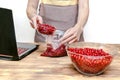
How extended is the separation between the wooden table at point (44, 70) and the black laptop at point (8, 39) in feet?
0.14

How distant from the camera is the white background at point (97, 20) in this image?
2.21 metres

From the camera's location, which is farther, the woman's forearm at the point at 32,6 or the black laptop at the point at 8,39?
the woman's forearm at the point at 32,6

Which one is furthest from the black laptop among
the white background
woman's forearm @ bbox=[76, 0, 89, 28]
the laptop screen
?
the white background

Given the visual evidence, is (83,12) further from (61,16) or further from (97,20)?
(97,20)

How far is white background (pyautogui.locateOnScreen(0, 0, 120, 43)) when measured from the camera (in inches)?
86.8

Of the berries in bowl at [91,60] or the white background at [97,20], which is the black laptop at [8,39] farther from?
the white background at [97,20]

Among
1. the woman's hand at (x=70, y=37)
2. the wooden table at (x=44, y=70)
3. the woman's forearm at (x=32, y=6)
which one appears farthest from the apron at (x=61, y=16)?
the wooden table at (x=44, y=70)

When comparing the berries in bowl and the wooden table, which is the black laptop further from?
the berries in bowl

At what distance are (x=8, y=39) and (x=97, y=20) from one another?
47.8 inches

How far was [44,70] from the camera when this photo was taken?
105 cm

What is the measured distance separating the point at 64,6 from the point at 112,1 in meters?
0.63

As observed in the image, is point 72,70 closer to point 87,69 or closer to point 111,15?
point 87,69

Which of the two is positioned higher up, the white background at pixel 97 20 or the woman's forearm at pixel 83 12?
the woman's forearm at pixel 83 12

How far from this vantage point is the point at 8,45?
1.18 metres
